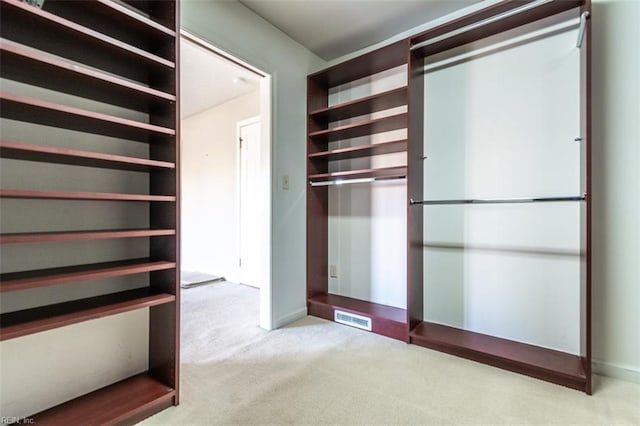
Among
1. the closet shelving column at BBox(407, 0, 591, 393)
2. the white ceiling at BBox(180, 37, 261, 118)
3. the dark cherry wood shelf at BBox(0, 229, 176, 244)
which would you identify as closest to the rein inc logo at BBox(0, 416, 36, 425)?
the dark cherry wood shelf at BBox(0, 229, 176, 244)

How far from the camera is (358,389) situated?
1564 millimetres

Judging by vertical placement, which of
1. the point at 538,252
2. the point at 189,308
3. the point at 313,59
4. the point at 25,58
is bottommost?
the point at 189,308

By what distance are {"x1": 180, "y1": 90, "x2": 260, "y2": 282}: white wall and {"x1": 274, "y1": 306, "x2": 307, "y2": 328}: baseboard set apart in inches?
66.9

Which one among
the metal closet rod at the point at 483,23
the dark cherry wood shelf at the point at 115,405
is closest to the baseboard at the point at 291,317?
the dark cherry wood shelf at the point at 115,405

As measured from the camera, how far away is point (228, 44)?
2037 millimetres

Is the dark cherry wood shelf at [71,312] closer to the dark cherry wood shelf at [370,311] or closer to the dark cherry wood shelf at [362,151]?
the dark cherry wood shelf at [370,311]

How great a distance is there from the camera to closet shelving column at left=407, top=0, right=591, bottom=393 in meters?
1.56

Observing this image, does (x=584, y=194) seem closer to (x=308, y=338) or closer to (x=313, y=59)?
(x=308, y=338)

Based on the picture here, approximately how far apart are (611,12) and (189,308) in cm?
391

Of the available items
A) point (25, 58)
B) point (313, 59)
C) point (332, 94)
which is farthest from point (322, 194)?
point (25, 58)

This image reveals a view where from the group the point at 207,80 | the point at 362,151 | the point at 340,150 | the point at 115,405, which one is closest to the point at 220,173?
the point at 207,80

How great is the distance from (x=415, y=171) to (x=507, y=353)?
132 centimetres

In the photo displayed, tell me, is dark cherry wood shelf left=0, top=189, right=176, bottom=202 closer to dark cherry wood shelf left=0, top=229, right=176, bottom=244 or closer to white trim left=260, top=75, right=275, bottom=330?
dark cherry wood shelf left=0, top=229, right=176, bottom=244

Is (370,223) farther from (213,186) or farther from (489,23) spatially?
(213,186)
